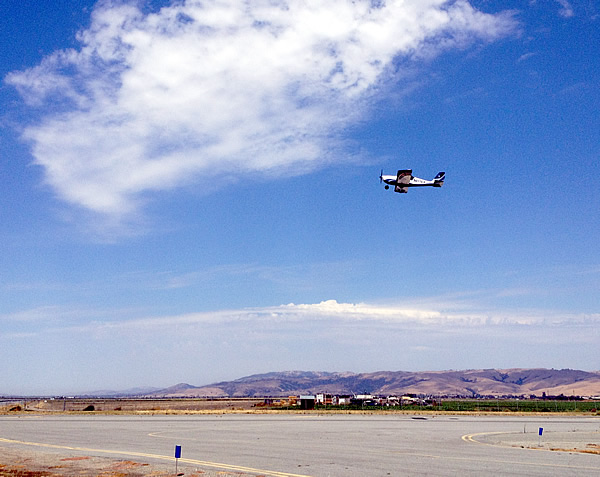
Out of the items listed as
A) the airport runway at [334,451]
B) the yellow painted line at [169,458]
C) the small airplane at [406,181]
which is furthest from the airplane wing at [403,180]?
the yellow painted line at [169,458]

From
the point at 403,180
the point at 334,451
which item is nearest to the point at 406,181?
the point at 403,180

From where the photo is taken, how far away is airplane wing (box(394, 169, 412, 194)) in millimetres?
53531

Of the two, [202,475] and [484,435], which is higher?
[202,475]

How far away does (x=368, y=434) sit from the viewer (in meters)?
34.8

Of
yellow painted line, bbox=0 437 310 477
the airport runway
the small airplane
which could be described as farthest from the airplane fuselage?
yellow painted line, bbox=0 437 310 477

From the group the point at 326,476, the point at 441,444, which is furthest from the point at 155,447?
the point at 441,444

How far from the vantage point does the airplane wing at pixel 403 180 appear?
176ft

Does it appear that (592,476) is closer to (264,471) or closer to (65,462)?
(264,471)

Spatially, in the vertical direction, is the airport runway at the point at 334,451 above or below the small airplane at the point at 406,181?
below

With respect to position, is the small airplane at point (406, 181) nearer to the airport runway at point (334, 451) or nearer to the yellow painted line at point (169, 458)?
the airport runway at point (334, 451)

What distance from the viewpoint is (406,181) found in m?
54.6

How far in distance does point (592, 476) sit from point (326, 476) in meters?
8.92

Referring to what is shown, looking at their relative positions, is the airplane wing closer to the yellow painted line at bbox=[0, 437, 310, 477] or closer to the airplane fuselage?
the airplane fuselage

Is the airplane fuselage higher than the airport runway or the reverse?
higher
